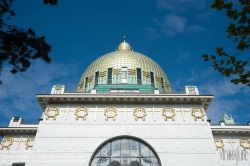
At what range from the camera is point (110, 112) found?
670 inches

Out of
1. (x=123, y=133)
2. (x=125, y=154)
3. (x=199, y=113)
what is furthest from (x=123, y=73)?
(x=125, y=154)

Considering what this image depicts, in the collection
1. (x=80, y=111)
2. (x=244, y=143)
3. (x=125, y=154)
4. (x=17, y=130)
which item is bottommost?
(x=125, y=154)

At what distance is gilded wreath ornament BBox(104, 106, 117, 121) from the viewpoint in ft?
55.0

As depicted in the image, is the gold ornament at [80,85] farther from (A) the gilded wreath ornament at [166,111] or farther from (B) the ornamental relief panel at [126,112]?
(A) the gilded wreath ornament at [166,111]

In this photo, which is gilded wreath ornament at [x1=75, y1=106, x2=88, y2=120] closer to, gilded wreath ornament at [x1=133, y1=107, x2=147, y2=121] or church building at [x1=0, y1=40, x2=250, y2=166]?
church building at [x1=0, y1=40, x2=250, y2=166]

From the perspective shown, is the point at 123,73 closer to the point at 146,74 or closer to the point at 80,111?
the point at 146,74

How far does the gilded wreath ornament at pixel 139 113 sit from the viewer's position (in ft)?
54.8

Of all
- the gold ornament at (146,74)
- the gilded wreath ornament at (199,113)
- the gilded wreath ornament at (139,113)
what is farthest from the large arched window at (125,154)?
the gold ornament at (146,74)

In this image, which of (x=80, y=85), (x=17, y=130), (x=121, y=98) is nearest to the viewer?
(x=121, y=98)

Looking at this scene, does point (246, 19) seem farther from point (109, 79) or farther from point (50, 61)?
point (109, 79)

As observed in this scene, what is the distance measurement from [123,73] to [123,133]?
866 cm

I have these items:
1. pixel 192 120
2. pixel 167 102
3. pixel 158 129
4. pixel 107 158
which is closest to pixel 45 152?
pixel 107 158

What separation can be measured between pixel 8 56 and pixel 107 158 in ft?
33.2

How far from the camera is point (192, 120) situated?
16719 mm
